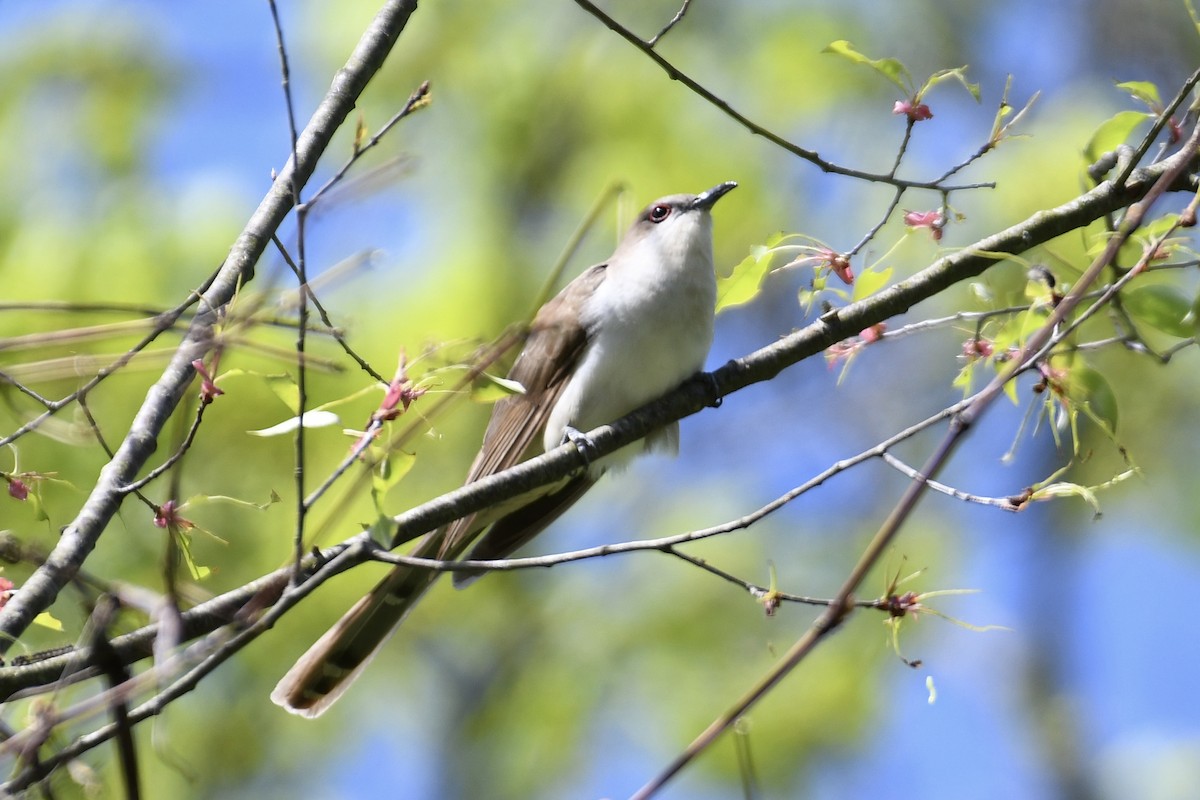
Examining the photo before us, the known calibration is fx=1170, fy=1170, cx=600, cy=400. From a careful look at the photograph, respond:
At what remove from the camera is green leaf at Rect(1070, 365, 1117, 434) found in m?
2.13

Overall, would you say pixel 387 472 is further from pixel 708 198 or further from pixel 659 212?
pixel 659 212

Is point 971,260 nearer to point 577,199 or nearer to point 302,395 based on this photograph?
point 302,395

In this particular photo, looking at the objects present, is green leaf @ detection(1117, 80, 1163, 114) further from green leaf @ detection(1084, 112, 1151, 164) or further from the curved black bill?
the curved black bill

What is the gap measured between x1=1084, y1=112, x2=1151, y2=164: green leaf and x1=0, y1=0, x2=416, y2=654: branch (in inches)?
58.9

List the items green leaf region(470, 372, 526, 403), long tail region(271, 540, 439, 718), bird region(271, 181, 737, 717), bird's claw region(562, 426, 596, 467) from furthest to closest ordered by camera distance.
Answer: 1. bird region(271, 181, 737, 717)
2. long tail region(271, 540, 439, 718)
3. bird's claw region(562, 426, 596, 467)
4. green leaf region(470, 372, 526, 403)

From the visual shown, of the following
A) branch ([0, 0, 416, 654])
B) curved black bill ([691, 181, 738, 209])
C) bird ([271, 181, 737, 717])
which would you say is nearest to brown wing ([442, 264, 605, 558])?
bird ([271, 181, 737, 717])

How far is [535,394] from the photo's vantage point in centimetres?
406

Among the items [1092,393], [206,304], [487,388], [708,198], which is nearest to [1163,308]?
[1092,393]

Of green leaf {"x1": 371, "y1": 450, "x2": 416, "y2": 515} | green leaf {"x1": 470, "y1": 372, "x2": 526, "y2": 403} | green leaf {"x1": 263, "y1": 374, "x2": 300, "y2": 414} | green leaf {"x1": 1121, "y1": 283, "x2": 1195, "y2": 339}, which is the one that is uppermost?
green leaf {"x1": 1121, "y1": 283, "x2": 1195, "y2": 339}

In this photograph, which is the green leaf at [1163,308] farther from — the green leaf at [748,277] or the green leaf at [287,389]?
the green leaf at [287,389]

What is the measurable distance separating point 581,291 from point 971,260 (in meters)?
1.90

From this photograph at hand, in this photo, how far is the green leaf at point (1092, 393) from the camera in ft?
7.00

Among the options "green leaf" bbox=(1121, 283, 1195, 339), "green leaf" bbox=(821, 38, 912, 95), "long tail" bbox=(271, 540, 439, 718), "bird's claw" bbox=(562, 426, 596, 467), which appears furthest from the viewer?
"long tail" bbox=(271, 540, 439, 718)

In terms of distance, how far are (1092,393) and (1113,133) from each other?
0.52 metres
